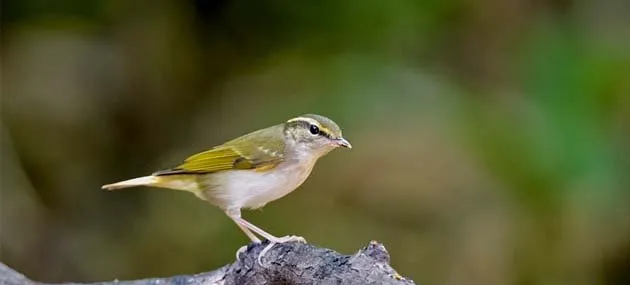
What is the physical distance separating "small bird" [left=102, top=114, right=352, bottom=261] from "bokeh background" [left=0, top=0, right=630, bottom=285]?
1857mm

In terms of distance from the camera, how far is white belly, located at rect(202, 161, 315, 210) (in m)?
2.62

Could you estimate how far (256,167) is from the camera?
2.65 metres

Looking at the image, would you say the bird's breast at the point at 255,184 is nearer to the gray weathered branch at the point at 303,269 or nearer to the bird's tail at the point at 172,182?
the bird's tail at the point at 172,182

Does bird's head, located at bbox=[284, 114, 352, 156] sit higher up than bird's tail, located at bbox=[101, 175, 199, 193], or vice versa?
bird's head, located at bbox=[284, 114, 352, 156]

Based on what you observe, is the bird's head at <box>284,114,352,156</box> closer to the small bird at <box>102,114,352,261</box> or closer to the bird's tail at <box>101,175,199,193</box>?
the small bird at <box>102,114,352,261</box>

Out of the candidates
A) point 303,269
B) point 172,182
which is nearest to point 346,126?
point 172,182

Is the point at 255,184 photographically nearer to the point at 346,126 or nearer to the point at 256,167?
the point at 256,167

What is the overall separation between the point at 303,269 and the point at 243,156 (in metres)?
0.53

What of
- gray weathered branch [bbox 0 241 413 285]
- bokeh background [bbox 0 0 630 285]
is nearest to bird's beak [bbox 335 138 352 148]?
gray weathered branch [bbox 0 241 413 285]

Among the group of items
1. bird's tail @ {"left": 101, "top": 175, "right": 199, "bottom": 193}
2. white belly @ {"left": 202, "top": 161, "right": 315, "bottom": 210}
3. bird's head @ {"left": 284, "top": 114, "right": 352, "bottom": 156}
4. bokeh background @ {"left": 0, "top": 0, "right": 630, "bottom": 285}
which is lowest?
bokeh background @ {"left": 0, "top": 0, "right": 630, "bottom": 285}

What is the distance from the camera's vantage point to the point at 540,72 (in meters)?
4.58

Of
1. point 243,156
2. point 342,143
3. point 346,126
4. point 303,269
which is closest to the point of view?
point 303,269

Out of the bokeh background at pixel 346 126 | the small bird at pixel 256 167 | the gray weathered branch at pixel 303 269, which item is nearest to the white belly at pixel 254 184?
the small bird at pixel 256 167

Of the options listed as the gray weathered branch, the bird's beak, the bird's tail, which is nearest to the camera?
the gray weathered branch
